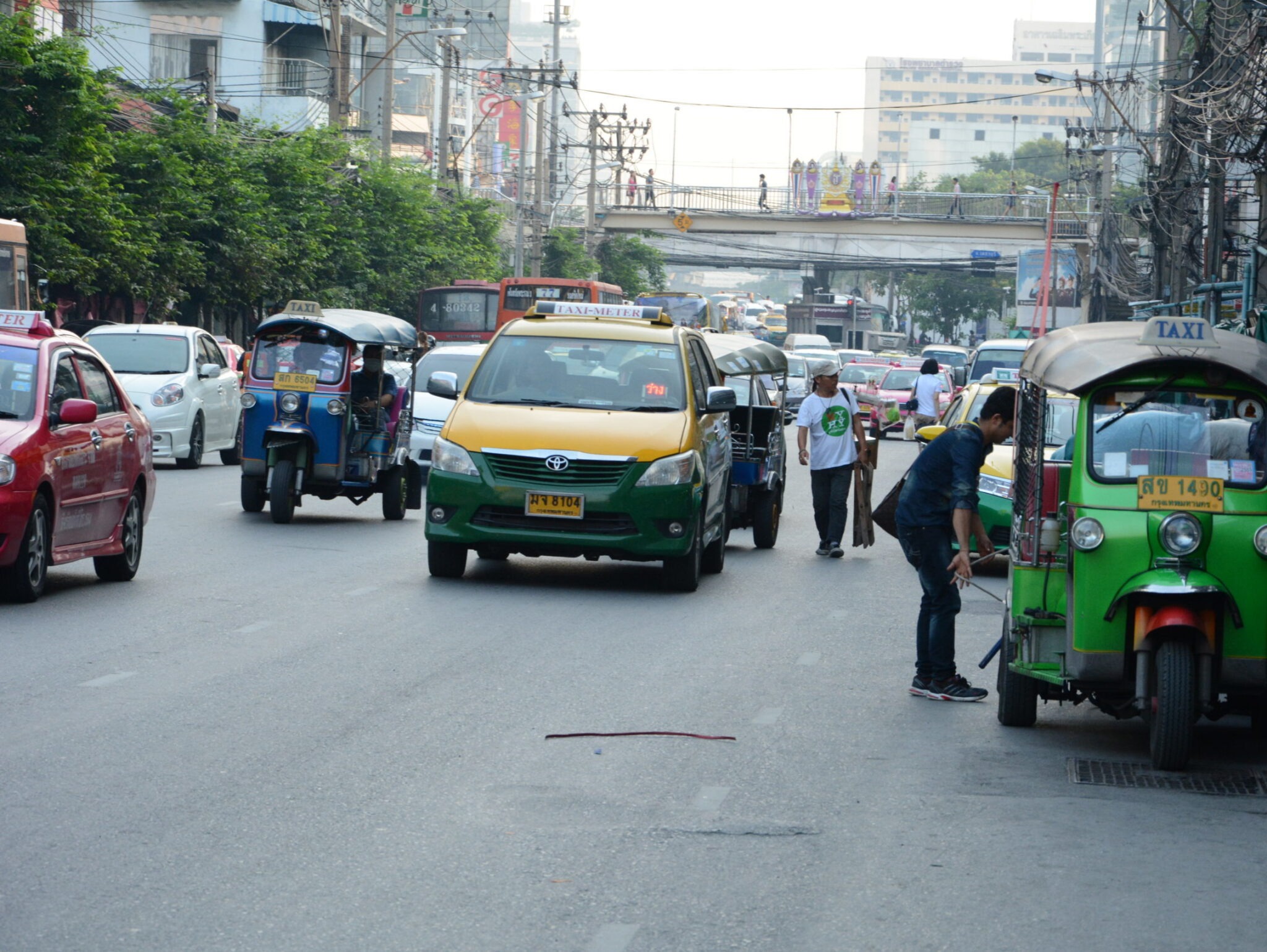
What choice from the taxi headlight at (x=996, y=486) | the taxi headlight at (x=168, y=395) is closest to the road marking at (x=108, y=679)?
the taxi headlight at (x=996, y=486)

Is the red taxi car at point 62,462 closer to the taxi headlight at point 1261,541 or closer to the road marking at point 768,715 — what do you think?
the road marking at point 768,715

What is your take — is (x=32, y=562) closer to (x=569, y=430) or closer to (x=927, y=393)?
(x=569, y=430)

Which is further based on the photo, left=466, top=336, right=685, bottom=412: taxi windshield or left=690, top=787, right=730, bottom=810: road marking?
left=466, top=336, right=685, bottom=412: taxi windshield

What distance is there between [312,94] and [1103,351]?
5597cm

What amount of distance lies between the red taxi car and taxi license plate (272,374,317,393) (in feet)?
14.3

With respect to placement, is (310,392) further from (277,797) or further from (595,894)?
(595,894)

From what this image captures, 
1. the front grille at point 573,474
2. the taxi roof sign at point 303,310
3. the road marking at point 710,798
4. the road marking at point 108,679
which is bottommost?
the road marking at point 108,679

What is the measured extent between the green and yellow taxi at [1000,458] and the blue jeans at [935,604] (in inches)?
122

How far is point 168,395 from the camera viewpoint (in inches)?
917

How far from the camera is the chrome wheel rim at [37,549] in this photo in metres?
11.1

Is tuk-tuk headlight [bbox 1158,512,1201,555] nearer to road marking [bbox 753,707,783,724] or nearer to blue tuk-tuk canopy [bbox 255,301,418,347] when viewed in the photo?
road marking [bbox 753,707,783,724]

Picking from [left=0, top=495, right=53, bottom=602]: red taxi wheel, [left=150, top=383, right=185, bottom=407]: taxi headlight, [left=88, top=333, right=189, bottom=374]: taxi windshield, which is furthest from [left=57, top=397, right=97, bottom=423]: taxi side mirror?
[left=88, top=333, right=189, bottom=374]: taxi windshield

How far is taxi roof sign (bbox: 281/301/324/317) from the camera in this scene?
17.6 m

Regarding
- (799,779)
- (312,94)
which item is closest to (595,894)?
(799,779)
